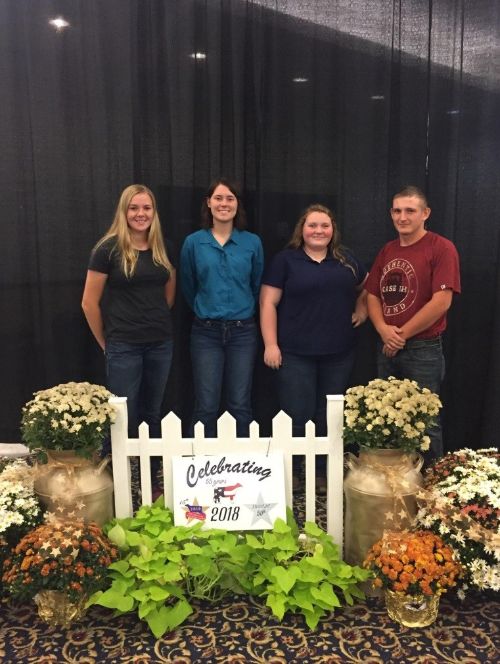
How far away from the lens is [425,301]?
237 cm

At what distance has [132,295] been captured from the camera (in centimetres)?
A: 242

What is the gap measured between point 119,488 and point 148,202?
1137 millimetres

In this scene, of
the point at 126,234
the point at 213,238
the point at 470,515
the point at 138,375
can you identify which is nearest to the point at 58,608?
the point at 138,375

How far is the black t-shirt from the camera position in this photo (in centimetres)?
239

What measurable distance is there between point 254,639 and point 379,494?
22.4 inches

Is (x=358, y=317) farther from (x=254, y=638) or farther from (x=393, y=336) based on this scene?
(x=254, y=638)

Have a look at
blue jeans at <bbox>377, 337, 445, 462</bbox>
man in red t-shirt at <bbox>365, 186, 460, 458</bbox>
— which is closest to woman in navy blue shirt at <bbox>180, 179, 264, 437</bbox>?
man in red t-shirt at <bbox>365, 186, 460, 458</bbox>

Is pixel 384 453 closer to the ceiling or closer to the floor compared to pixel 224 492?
closer to the ceiling

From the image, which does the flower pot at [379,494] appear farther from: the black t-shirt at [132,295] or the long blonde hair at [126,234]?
the long blonde hair at [126,234]

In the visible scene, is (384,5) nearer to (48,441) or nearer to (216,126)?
(216,126)

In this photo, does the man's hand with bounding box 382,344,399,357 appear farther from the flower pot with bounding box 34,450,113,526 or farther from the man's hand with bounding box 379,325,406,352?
the flower pot with bounding box 34,450,113,526

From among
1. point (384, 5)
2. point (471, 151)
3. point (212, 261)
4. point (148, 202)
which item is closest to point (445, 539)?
point (212, 261)

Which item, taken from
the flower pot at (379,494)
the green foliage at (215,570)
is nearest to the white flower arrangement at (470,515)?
the flower pot at (379,494)

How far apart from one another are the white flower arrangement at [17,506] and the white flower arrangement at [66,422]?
0.12 meters
